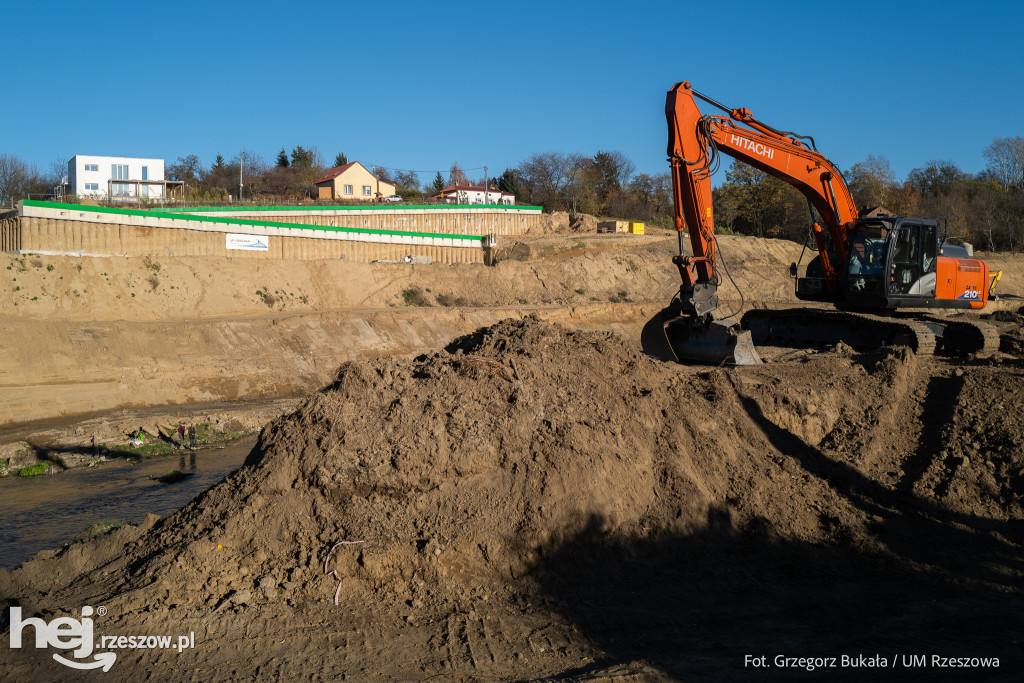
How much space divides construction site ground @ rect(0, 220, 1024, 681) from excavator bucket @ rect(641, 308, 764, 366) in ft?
5.61

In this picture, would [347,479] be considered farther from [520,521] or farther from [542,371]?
[542,371]

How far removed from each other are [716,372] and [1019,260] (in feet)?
118

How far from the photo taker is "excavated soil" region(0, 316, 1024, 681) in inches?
203

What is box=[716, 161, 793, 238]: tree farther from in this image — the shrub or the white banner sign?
the white banner sign

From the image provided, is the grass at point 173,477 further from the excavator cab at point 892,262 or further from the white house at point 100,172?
the white house at point 100,172

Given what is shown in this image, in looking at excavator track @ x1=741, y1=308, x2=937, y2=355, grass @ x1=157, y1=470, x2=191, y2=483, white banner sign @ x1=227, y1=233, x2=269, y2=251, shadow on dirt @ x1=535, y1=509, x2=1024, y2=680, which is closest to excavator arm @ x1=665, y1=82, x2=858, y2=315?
excavator track @ x1=741, y1=308, x2=937, y2=355

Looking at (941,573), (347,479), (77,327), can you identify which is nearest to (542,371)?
(347,479)

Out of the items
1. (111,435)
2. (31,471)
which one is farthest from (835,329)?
(31,471)

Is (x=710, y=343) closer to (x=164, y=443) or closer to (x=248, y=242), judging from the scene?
(x=164, y=443)

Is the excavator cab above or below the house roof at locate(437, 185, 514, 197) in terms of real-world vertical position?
below

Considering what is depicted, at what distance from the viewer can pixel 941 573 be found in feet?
21.6

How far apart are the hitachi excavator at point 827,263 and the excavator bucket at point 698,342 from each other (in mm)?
19

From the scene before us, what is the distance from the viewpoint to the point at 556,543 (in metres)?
6.34

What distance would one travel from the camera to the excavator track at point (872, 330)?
42.5 feet
